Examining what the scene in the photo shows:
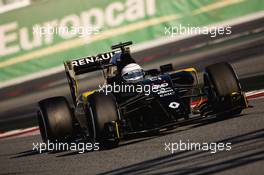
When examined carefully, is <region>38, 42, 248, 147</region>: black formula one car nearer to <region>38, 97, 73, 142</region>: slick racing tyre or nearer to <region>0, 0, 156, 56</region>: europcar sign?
<region>38, 97, 73, 142</region>: slick racing tyre

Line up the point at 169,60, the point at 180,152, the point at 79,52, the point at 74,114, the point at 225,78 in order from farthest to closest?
the point at 79,52
the point at 169,60
the point at 74,114
the point at 225,78
the point at 180,152

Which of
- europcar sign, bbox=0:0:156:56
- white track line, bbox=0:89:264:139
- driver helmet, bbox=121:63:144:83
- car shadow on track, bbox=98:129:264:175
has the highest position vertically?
europcar sign, bbox=0:0:156:56

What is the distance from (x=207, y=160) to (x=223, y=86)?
275 centimetres

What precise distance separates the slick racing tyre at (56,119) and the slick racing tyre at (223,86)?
2.14 metres

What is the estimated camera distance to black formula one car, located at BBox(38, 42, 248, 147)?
1047cm

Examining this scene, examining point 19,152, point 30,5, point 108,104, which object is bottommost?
point 19,152

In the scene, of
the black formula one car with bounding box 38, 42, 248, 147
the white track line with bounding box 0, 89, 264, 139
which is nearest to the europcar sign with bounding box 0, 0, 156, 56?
the white track line with bounding box 0, 89, 264, 139

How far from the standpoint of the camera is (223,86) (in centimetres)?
1086

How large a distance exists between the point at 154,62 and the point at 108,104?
489 inches

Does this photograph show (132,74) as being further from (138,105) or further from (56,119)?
(56,119)

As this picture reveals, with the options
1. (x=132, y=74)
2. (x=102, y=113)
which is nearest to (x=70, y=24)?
(x=132, y=74)

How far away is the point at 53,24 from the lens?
24594 mm

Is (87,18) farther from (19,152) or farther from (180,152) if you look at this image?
(180,152)

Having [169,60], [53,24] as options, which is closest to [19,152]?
[169,60]
